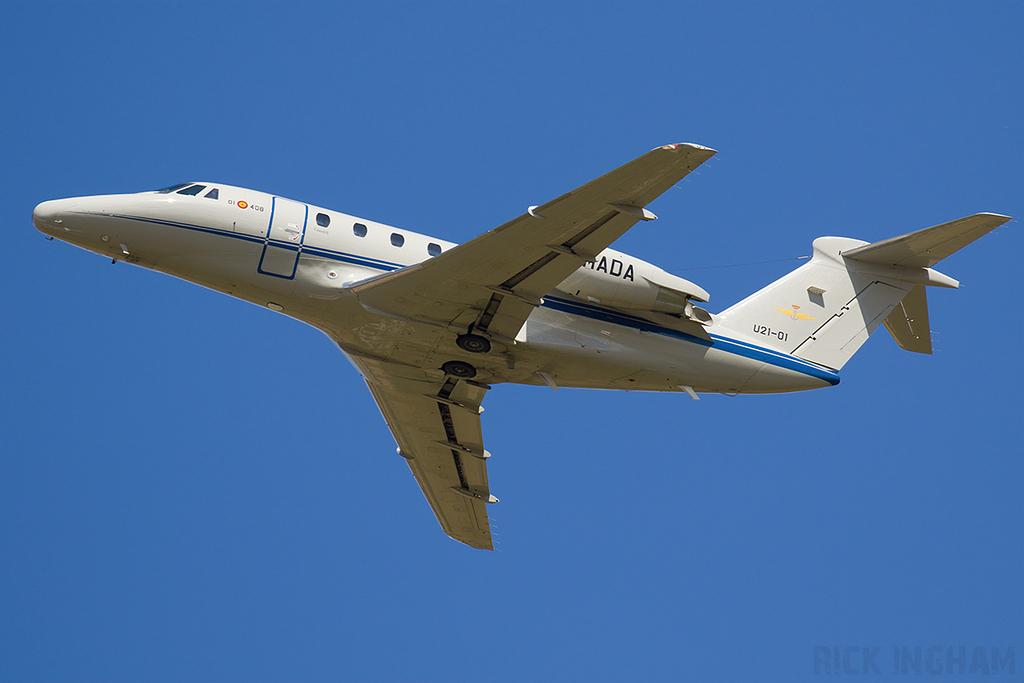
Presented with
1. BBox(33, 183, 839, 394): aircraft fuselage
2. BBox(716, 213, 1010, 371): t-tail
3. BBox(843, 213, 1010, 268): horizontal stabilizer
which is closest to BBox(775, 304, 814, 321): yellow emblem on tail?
BBox(716, 213, 1010, 371): t-tail

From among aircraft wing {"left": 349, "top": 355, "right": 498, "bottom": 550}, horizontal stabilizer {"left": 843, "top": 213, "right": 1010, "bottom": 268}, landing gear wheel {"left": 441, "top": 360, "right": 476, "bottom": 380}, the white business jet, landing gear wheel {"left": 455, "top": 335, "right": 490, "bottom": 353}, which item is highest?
horizontal stabilizer {"left": 843, "top": 213, "right": 1010, "bottom": 268}

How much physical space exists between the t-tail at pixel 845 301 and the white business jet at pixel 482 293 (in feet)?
0.17

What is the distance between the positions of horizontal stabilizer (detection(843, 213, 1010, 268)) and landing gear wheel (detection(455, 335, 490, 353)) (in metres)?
8.51

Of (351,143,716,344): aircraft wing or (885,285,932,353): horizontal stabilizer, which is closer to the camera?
(351,143,716,344): aircraft wing

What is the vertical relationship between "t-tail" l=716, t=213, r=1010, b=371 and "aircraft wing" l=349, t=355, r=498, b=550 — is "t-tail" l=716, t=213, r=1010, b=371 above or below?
above

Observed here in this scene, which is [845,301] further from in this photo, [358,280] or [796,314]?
[358,280]

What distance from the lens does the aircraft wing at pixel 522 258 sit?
542 inches

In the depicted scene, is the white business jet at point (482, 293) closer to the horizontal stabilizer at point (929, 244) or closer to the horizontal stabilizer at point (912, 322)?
the horizontal stabilizer at point (929, 244)

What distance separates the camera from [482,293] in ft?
53.4

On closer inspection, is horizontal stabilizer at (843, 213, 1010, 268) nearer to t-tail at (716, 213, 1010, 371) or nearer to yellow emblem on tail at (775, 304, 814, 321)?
t-tail at (716, 213, 1010, 371)

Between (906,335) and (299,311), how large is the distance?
40.8 feet

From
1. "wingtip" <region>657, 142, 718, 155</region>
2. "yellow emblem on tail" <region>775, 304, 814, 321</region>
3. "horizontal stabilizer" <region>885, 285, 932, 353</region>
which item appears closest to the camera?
"wingtip" <region>657, 142, 718, 155</region>

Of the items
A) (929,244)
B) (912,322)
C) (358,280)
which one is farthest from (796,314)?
(358,280)

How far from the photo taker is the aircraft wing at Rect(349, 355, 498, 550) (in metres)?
18.9
